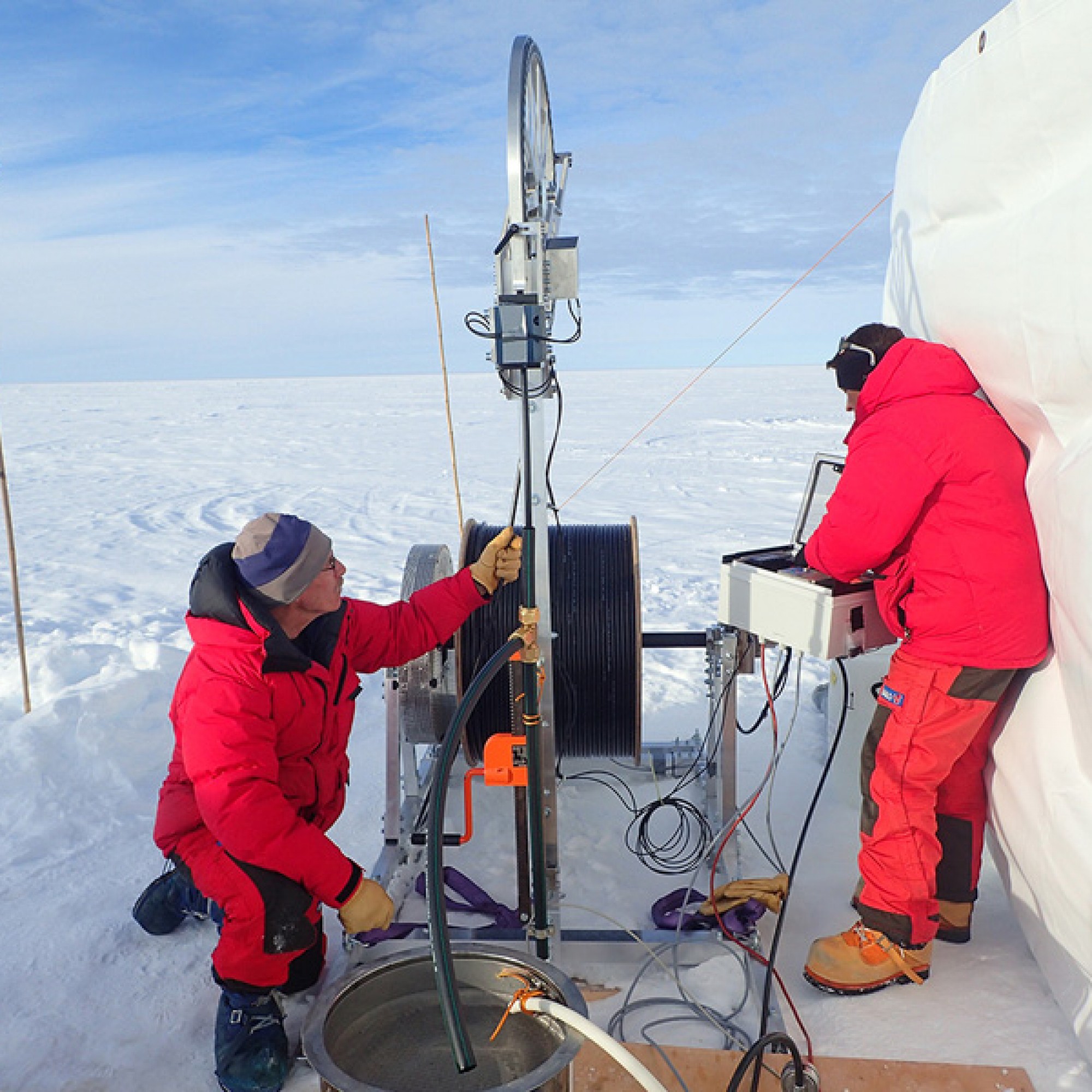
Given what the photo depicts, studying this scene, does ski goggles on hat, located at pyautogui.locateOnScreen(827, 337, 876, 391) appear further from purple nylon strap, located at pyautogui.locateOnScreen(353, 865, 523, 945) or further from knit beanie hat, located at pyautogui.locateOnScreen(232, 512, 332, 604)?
purple nylon strap, located at pyautogui.locateOnScreen(353, 865, 523, 945)

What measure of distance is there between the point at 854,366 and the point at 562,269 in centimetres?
106

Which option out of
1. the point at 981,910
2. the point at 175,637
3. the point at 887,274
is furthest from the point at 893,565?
the point at 175,637

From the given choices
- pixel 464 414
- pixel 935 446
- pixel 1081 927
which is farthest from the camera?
pixel 464 414

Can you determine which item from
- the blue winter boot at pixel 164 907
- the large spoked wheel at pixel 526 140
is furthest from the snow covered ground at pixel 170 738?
the large spoked wheel at pixel 526 140

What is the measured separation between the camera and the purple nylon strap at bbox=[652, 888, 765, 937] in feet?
9.93

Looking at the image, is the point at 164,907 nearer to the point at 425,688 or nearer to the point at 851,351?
the point at 425,688

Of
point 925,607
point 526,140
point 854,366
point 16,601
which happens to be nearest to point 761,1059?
point 925,607

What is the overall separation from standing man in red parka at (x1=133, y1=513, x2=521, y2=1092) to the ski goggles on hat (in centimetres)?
167

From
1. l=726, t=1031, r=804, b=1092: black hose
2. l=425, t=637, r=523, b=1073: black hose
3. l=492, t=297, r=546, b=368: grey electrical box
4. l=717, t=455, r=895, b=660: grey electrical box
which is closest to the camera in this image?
l=425, t=637, r=523, b=1073: black hose

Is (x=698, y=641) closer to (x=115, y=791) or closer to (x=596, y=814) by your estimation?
(x=596, y=814)

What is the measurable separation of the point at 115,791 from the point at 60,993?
1295 mm

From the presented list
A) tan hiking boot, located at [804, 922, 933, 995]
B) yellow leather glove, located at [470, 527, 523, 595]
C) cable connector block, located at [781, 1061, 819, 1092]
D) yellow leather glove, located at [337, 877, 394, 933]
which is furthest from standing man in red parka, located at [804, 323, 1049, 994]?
yellow leather glove, located at [337, 877, 394, 933]

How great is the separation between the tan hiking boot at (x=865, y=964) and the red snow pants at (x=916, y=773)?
0.11 feet

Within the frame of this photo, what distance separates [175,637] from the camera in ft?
20.6
